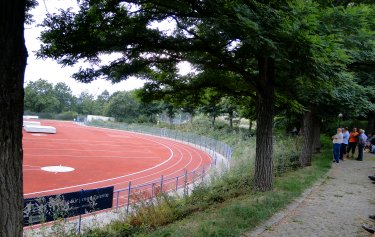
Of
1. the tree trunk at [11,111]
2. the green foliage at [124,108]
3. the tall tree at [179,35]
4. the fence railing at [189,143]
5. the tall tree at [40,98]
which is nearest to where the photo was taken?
the tree trunk at [11,111]

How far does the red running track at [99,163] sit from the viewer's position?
1911 centimetres

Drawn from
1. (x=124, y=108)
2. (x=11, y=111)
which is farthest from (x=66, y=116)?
(x=11, y=111)

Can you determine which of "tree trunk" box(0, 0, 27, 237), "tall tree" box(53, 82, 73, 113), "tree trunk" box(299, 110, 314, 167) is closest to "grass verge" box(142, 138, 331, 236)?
"tree trunk" box(0, 0, 27, 237)

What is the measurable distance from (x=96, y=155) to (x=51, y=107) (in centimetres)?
6405

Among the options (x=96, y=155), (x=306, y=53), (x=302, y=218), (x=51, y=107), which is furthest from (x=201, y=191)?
(x=51, y=107)

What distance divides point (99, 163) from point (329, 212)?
20.7 meters

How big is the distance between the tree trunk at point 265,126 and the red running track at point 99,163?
10.5 m

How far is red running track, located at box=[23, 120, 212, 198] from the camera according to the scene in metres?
19.1

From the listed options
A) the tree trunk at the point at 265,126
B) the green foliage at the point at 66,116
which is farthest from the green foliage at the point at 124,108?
the tree trunk at the point at 265,126

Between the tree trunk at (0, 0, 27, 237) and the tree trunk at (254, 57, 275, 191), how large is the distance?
702cm

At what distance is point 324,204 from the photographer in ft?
30.2

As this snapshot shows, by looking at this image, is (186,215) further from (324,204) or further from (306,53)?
(306,53)

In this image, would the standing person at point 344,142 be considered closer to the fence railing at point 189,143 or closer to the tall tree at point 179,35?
the fence railing at point 189,143

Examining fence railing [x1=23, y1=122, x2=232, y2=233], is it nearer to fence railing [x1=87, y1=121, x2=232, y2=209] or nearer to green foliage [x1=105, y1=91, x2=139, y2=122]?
fence railing [x1=87, y1=121, x2=232, y2=209]
